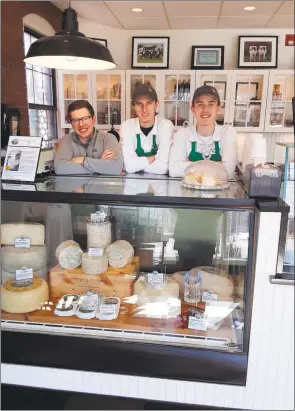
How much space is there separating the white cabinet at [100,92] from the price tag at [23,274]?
3619mm

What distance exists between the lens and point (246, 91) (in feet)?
15.8

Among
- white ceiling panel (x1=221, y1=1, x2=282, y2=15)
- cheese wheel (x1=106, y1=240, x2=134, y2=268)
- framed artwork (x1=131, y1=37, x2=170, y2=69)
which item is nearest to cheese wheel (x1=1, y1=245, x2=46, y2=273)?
cheese wheel (x1=106, y1=240, x2=134, y2=268)

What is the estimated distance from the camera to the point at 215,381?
1.36m

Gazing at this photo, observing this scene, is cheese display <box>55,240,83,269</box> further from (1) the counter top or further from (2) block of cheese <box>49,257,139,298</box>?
(1) the counter top

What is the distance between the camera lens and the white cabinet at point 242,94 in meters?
4.77

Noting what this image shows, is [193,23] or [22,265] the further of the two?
[193,23]

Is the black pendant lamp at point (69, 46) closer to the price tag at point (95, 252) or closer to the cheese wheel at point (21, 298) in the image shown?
the price tag at point (95, 252)

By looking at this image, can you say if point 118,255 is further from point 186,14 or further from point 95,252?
point 186,14

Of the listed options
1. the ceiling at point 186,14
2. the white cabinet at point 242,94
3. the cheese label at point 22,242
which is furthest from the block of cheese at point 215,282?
the white cabinet at point 242,94

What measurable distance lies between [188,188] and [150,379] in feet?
2.56

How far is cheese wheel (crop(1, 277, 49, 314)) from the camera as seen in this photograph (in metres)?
1.50

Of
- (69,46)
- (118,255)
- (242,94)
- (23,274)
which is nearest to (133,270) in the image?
(118,255)

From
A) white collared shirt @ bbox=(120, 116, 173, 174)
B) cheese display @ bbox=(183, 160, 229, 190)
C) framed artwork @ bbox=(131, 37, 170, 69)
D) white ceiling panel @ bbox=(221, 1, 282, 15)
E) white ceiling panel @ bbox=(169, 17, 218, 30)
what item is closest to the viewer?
cheese display @ bbox=(183, 160, 229, 190)

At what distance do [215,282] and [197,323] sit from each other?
21 centimetres
